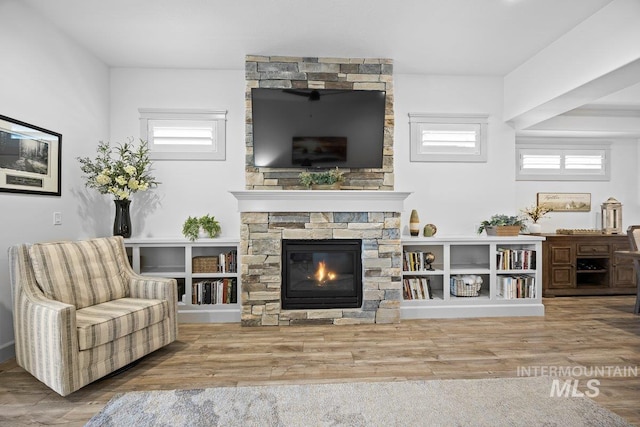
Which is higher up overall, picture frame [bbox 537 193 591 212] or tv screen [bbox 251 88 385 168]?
tv screen [bbox 251 88 385 168]

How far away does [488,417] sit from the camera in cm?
197

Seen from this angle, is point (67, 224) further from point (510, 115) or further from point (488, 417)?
point (510, 115)

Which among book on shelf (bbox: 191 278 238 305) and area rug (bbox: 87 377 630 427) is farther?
book on shelf (bbox: 191 278 238 305)

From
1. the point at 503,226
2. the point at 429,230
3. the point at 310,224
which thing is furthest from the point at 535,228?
the point at 310,224

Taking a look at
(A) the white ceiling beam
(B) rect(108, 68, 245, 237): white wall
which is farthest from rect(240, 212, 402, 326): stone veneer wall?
(A) the white ceiling beam

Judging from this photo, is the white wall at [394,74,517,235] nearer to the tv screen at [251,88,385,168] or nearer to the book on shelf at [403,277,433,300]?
the tv screen at [251,88,385,168]

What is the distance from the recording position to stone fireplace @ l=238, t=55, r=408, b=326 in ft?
11.9

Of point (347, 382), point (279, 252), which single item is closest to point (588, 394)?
point (347, 382)

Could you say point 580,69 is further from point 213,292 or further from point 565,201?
point 213,292

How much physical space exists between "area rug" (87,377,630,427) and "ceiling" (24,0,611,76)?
295 centimetres

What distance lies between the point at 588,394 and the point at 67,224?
4.50 meters

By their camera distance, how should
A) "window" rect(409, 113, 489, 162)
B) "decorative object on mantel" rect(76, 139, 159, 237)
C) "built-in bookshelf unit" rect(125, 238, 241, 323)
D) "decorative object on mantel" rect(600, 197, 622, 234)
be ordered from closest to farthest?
"decorative object on mantel" rect(76, 139, 159, 237) → "built-in bookshelf unit" rect(125, 238, 241, 323) → "window" rect(409, 113, 489, 162) → "decorative object on mantel" rect(600, 197, 622, 234)

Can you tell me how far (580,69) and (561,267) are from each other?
111 inches

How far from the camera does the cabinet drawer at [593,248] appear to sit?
15.9 ft
